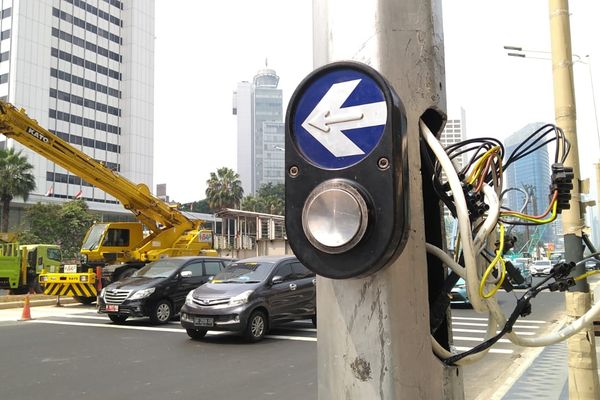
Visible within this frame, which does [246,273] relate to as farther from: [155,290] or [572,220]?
[572,220]

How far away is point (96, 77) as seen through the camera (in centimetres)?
7531

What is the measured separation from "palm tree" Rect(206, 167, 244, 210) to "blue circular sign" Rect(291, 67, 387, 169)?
56.1 meters

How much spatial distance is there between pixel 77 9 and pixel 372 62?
82684 mm

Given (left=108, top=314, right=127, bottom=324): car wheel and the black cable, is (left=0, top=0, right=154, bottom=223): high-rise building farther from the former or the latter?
the black cable

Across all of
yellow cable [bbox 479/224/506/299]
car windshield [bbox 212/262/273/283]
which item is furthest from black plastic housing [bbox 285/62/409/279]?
car windshield [bbox 212/262/273/283]

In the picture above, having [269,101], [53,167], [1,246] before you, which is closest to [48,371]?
[1,246]

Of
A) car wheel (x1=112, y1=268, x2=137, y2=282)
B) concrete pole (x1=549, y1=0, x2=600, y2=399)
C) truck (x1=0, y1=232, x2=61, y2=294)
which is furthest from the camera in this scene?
truck (x1=0, y1=232, x2=61, y2=294)

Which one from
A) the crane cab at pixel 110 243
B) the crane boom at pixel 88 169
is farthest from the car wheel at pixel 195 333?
the crane cab at pixel 110 243

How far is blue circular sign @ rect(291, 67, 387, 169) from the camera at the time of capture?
3.61ft

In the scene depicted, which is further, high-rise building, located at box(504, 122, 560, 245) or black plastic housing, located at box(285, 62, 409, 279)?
high-rise building, located at box(504, 122, 560, 245)

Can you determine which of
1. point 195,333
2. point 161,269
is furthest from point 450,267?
point 161,269

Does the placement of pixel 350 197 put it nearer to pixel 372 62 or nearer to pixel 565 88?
pixel 372 62

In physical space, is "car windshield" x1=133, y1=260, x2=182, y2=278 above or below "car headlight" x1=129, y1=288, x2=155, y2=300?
above

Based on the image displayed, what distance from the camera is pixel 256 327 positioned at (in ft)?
33.0
